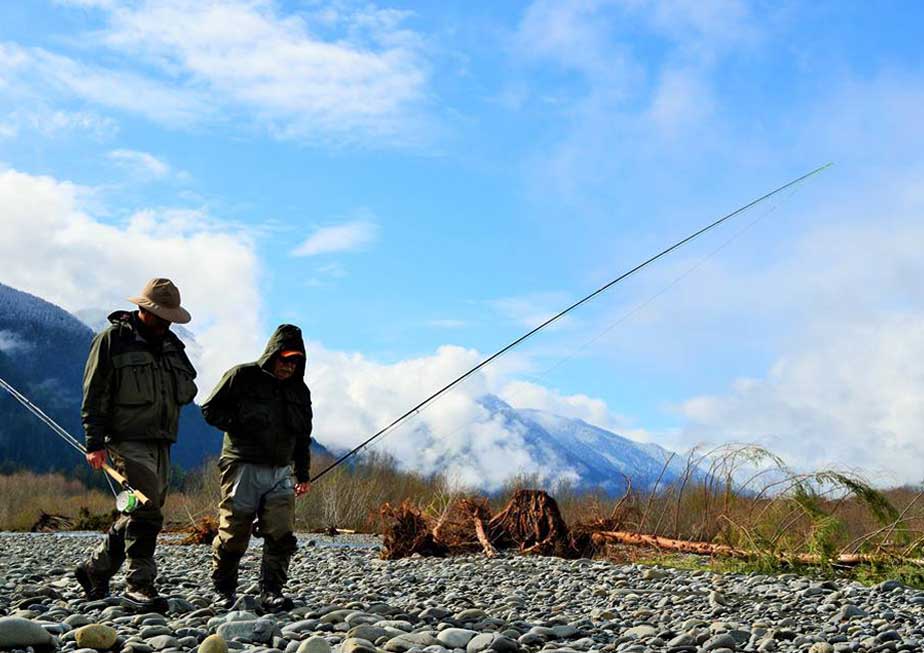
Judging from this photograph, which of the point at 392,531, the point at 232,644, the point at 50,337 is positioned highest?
the point at 50,337

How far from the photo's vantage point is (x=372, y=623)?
5.96 m

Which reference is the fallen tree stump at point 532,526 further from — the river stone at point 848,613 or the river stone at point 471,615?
the river stone at point 471,615

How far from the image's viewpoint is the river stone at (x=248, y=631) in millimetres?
5254

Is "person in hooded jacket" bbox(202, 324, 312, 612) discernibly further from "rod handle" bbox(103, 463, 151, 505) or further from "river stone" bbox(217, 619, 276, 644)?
"river stone" bbox(217, 619, 276, 644)

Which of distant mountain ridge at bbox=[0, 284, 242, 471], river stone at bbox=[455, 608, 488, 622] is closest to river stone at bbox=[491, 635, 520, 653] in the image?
river stone at bbox=[455, 608, 488, 622]

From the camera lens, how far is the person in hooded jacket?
677 centimetres

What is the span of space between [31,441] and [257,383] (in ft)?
331

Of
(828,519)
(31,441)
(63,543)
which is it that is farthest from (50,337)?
(828,519)

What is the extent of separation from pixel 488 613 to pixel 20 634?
10.3ft

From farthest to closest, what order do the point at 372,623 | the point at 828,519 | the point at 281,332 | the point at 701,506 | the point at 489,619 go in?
1. the point at 701,506
2. the point at 828,519
3. the point at 281,332
4. the point at 489,619
5. the point at 372,623

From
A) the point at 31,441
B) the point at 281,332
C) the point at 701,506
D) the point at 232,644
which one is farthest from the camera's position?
the point at 31,441

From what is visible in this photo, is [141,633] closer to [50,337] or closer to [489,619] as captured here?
[489,619]

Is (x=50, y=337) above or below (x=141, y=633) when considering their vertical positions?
above

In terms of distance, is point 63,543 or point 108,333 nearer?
point 108,333
